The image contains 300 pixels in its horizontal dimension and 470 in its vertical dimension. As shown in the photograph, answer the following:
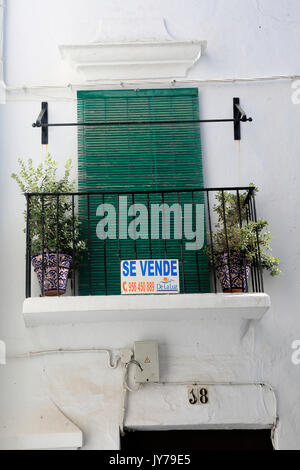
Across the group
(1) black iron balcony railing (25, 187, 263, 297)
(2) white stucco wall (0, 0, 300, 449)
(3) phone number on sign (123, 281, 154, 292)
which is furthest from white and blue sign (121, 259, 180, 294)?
(2) white stucco wall (0, 0, 300, 449)

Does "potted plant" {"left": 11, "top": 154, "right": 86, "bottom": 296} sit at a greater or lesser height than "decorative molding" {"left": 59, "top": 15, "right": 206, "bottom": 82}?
lesser

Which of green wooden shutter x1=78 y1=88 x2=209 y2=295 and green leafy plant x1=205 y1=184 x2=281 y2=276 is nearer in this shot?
green leafy plant x1=205 y1=184 x2=281 y2=276

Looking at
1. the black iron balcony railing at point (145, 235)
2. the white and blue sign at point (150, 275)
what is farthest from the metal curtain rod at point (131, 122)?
the white and blue sign at point (150, 275)

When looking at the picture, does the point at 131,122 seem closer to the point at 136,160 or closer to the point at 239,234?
the point at 136,160

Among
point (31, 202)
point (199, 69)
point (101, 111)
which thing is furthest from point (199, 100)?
point (31, 202)

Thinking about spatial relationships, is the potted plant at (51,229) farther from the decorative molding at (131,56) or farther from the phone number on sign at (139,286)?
the decorative molding at (131,56)

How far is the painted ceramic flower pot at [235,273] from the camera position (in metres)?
5.63

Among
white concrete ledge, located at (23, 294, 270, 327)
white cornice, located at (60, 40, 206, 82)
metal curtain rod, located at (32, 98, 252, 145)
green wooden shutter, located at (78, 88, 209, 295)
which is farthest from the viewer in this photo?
white cornice, located at (60, 40, 206, 82)

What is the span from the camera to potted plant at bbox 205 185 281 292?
222 inches

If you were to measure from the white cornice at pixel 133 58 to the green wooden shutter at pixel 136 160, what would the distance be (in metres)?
0.22

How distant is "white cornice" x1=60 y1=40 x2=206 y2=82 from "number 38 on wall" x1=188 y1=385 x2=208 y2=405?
3.07m

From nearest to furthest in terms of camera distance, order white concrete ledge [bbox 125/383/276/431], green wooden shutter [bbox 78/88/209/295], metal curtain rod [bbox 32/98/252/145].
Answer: white concrete ledge [bbox 125/383/276/431] → green wooden shutter [bbox 78/88/209/295] → metal curtain rod [bbox 32/98/252/145]

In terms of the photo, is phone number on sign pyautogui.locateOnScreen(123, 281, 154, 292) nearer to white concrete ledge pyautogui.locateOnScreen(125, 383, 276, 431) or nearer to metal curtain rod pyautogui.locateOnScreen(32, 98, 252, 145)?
white concrete ledge pyautogui.locateOnScreen(125, 383, 276, 431)
